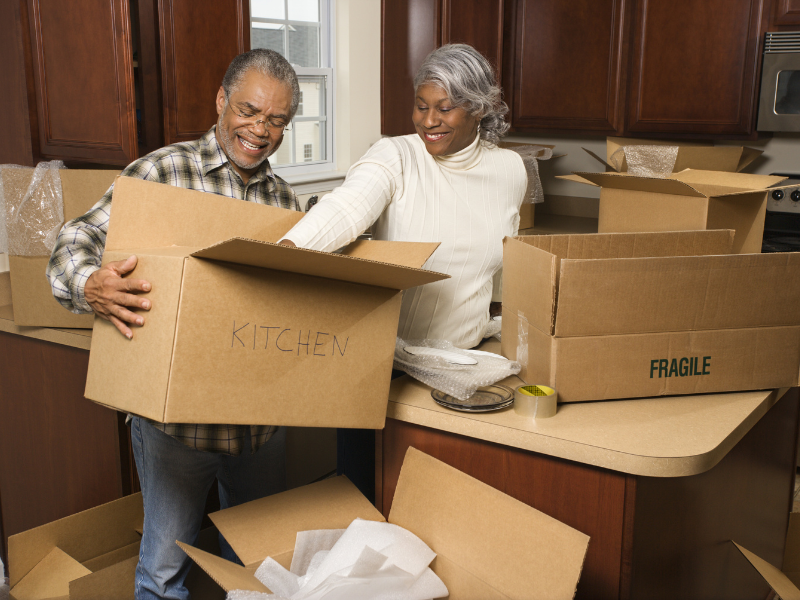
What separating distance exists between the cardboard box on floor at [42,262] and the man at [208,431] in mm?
339

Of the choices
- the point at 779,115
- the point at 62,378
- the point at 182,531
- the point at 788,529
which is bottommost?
the point at 788,529

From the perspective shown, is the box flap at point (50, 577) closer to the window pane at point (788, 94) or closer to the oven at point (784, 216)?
the oven at point (784, 216)

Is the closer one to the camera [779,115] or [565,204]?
[779,115]

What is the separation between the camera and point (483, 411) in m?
1.25

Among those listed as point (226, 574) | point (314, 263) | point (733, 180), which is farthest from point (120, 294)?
point (733, 180)

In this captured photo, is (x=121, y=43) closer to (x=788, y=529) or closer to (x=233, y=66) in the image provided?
(x=233, y=66)

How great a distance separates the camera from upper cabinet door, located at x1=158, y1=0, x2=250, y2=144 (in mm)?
1953

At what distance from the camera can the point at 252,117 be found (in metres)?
1.55

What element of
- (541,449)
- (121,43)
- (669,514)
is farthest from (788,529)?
(121,43)

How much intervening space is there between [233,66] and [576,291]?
36.6 inches

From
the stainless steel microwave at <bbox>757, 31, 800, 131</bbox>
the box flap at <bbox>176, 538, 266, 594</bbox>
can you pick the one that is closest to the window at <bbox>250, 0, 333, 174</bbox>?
the stainless steel microwave at <bbox>757, 31, 800, 131</bbox>

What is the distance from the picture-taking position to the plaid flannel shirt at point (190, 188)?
1270mm

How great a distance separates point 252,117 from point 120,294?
2.12 ft

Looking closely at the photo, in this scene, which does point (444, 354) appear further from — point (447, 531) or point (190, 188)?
point (190, 188)
